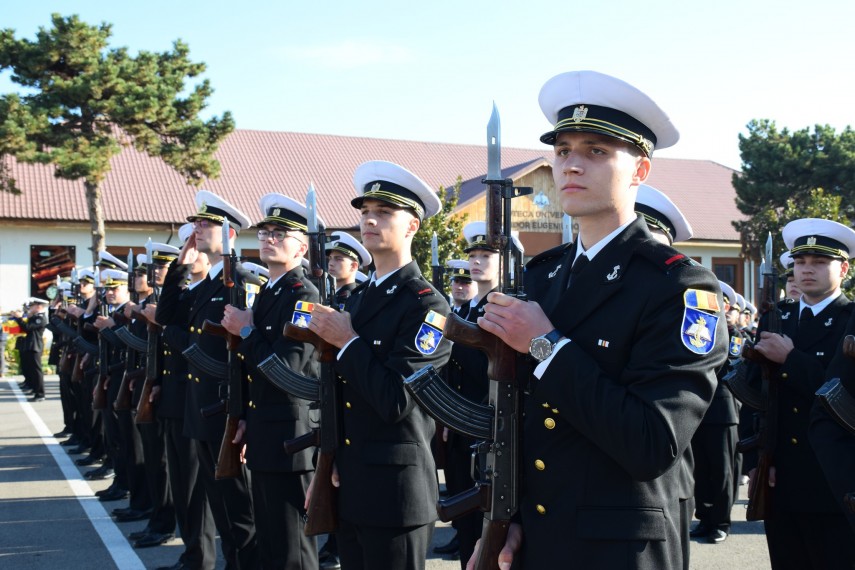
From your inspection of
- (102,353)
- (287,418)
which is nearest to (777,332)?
(287,418)

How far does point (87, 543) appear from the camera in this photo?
22.9 feet

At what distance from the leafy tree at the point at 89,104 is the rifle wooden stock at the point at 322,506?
20.0 m

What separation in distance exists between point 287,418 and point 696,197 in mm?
35477

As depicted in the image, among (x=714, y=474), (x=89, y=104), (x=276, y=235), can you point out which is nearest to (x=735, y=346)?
(x=714, y=474)

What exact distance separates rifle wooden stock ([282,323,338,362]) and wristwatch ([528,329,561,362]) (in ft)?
6.19

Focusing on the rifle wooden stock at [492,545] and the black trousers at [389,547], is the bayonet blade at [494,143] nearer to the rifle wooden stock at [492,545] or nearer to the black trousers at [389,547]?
the rifle wooden stock at [492,545]

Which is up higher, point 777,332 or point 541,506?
point 777,332

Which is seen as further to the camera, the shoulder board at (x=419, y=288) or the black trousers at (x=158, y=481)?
the black trousers at (x=158, y=481)

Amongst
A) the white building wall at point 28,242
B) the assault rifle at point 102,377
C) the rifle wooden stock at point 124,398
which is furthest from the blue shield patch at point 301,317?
the white building wall at point 28,242

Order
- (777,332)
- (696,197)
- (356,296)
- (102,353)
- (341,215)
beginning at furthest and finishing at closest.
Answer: (696,197)
(341,215)
(102,353)
(777,332)
(356,296)

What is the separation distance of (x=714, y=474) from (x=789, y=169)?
79.7ft

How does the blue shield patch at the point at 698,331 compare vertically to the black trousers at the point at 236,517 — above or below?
above

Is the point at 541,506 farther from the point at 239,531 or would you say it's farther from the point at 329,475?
the point at 239,531

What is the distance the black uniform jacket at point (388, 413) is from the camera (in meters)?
3.79
